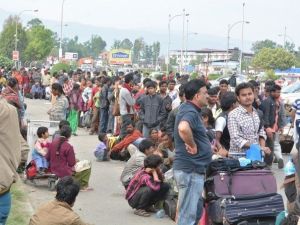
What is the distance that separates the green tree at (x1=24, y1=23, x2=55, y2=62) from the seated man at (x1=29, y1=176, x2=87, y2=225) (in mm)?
86297

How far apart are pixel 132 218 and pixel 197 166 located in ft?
8.69

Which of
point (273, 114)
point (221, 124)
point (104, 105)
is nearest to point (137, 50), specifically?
point (104, 105)

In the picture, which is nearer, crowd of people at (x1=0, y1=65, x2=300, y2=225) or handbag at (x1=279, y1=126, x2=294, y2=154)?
crowd of people at (x1=0, y1=65, x2=300, y2=225)

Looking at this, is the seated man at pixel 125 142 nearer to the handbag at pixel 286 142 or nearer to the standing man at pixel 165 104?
the standing man at pixel 165 104

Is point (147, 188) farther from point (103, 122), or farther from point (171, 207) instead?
point (103, 122)

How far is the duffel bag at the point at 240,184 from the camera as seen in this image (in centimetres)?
723

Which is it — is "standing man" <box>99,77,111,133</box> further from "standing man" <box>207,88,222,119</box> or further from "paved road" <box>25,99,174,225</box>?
"standing man" <box>207,88,222,119</box>

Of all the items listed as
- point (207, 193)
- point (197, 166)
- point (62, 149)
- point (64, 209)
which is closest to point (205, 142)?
point (197, 166)

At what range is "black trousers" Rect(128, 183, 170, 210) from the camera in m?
9.40

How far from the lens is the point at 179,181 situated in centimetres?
703

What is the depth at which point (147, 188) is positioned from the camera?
369 inches

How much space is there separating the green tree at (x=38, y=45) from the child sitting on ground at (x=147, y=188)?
83233 millimetres

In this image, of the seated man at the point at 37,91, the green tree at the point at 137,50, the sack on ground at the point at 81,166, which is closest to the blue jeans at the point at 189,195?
the sack on ground at the point at 81,166

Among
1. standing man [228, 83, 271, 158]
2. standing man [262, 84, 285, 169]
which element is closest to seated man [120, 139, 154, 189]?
standing man [228, 83, 271, 158]
